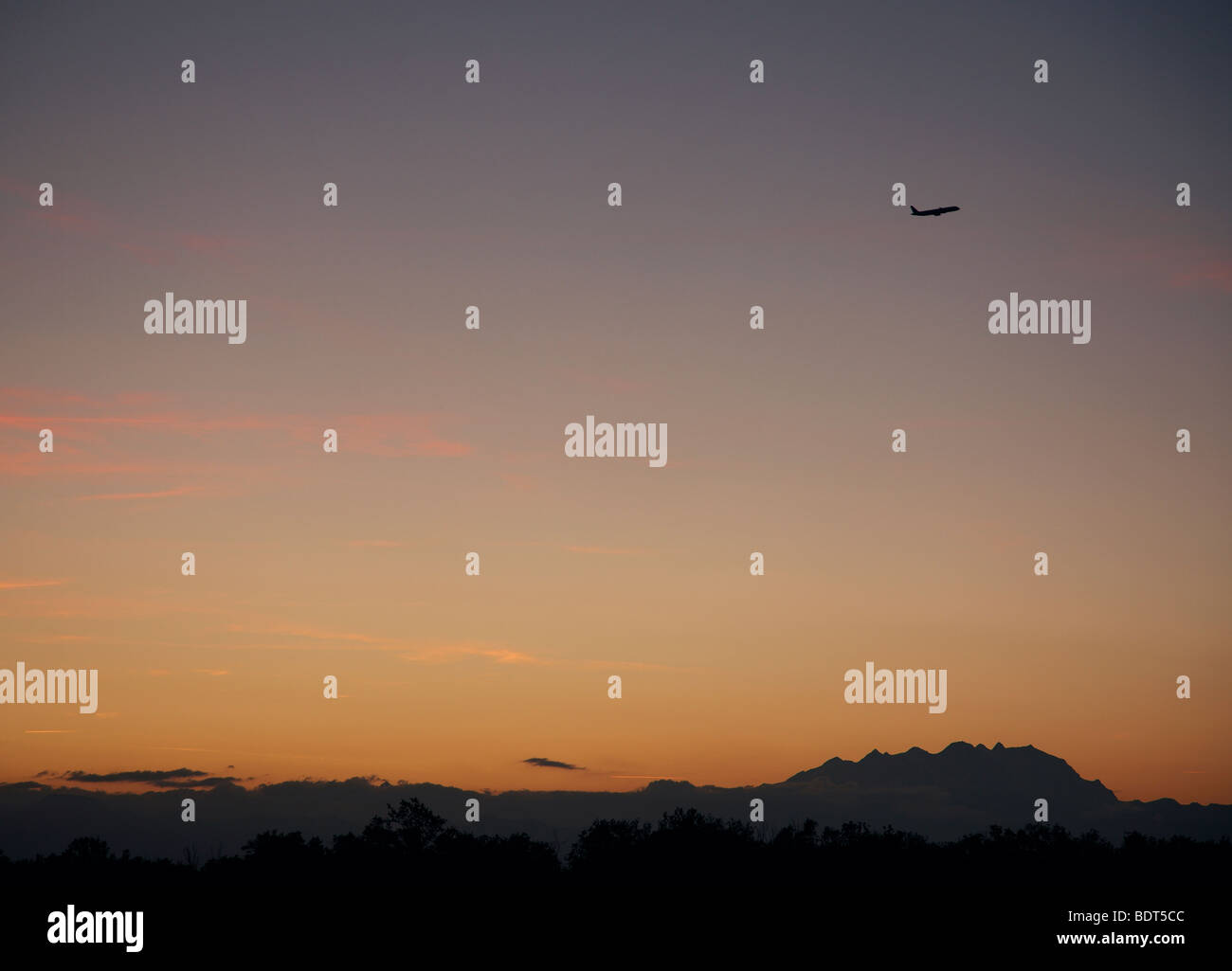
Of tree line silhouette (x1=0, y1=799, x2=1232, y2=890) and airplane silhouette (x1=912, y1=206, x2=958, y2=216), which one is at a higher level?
airplane silhouette (x1=912, y1=206, x2=958, y2=216)

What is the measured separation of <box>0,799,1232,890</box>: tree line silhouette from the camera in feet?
506

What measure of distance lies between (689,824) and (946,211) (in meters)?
108

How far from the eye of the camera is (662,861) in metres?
166

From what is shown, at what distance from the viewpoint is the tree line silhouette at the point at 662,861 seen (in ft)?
506

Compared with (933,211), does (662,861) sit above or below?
below

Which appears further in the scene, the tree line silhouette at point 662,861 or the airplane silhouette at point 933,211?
the tree line silhouette at point 662,861

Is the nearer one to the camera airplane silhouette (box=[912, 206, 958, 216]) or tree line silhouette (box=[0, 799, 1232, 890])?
airplane silhouette (box=[912, 206, 958, 216])

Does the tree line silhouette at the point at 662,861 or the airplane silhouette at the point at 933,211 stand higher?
the airplane silhouette at the point at 933,211
